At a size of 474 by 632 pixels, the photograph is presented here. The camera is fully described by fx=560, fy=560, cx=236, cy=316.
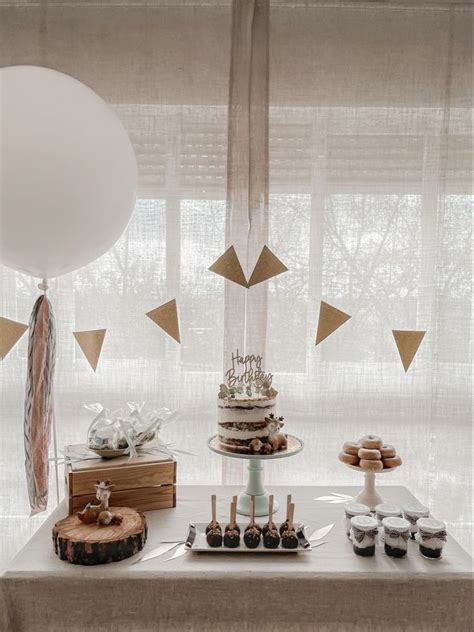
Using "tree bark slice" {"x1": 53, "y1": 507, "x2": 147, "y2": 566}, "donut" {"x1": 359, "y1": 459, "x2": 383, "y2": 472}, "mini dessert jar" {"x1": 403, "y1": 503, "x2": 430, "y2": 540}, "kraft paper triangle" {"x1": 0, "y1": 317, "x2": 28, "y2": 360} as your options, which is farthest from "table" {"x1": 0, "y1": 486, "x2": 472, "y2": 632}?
"kraft paper triangle" {"x1": 0, "y1": 317, "x2": 28, "y2": 360}

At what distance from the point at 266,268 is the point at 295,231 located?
168mm

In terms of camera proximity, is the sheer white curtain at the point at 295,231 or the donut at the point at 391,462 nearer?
the donut at the point at 391,462

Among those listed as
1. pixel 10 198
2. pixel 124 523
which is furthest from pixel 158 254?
pixel 124 523

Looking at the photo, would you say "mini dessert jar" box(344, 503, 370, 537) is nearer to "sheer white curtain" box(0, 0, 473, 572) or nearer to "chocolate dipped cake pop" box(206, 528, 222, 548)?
"chocolate dipped cake pop" box(206, 528, 222, 548)

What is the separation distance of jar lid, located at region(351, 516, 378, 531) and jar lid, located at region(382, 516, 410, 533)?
0.03 metres

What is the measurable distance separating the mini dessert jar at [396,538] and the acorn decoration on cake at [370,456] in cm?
18

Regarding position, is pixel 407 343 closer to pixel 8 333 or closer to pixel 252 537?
pixel 252 537

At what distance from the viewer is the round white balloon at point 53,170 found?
1.28 m

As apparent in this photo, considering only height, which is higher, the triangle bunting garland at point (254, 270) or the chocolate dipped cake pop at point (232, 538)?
the triangle bunting garland at point (254, 270)

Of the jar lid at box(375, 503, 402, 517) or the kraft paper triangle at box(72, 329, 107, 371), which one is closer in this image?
the jar lid at box(375, 503, 402, 517)

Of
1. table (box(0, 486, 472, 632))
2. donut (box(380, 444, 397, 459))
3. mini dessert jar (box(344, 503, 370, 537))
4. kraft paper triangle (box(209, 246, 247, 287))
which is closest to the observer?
table (box(0, 486, 472, 632))

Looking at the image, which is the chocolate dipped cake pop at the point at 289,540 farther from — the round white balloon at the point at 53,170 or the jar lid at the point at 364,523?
the round white balloon at the point at 53,170

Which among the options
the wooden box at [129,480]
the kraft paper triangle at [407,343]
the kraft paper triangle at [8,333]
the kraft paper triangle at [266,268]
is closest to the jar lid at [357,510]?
the wooden box at [129,480]

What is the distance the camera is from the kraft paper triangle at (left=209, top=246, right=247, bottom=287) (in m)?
1.82
